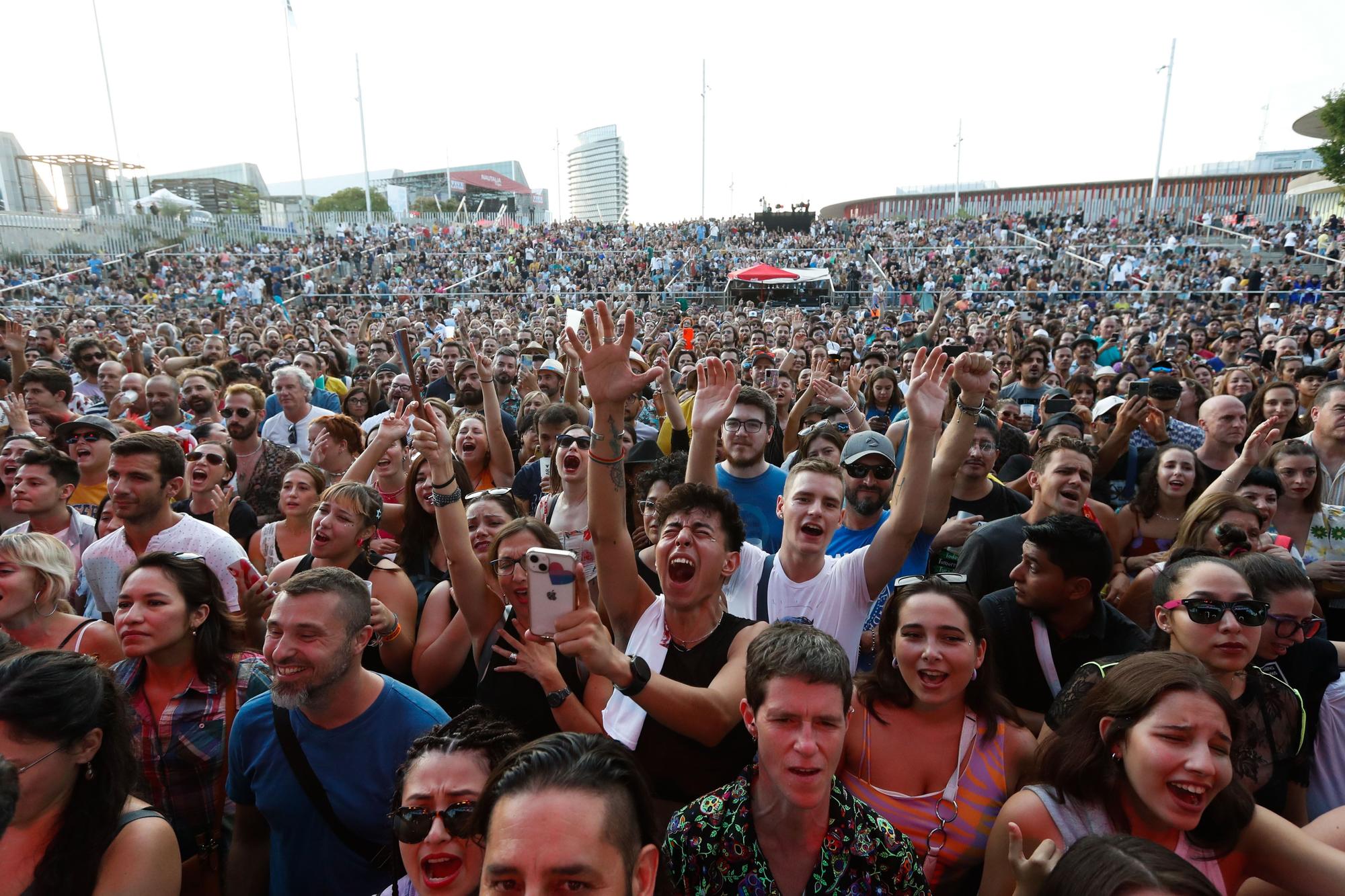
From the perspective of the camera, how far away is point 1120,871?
1.52 metres

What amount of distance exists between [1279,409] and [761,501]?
391 cm

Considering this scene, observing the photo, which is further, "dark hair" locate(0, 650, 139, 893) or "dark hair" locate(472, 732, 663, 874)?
"dark hair" locate(0, 650, 139, 893)

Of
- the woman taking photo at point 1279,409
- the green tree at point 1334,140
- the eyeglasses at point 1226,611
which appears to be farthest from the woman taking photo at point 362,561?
the green tree at point 1334,140

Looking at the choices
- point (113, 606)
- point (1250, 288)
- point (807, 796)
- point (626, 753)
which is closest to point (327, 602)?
point (626, 753)

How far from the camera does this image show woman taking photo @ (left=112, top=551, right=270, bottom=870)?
102 inches

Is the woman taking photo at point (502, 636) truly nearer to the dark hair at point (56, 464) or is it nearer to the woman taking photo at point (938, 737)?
the woman taking photo at point (938, 737)

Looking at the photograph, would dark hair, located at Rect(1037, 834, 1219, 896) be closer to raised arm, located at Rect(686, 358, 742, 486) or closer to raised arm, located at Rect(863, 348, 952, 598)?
raised arm, located at Rect(863, 348, 952, 598)

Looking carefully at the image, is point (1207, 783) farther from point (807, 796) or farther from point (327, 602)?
point (327, 602)

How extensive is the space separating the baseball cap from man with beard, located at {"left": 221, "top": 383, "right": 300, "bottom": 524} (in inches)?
149

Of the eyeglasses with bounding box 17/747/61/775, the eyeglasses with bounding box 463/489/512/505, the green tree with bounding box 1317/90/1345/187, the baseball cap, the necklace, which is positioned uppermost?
the green tree with bounding box 1317/90/1345/187

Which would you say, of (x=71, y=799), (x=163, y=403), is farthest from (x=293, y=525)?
(x=163, y=403)

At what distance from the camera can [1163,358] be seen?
10195mm

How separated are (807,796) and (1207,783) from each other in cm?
→ 98

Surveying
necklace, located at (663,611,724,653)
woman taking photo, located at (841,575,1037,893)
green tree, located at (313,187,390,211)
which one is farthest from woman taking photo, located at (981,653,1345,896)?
green tree, located at (313,187,390,211)
